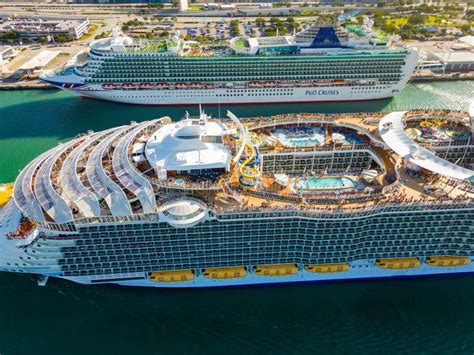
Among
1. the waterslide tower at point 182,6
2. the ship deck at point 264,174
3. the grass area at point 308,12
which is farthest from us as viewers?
the waterslide tower at point 182,6

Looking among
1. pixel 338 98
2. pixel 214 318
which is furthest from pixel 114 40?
pixel 214 318

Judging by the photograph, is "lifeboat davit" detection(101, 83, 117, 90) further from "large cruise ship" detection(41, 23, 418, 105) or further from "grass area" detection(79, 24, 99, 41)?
"grass area" detection(79, 24, 99, 41)

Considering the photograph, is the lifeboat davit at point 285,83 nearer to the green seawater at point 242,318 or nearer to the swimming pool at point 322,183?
the swimming pool at point 322,183

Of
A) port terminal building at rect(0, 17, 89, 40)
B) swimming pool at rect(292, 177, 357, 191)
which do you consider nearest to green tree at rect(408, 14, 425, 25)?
port terminal building at rect(0, 17, 89, 40)

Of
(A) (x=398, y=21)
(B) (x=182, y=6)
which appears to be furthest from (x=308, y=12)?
(B) (x=182, y=6)

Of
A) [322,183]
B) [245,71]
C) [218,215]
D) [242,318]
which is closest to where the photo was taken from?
[218,215]

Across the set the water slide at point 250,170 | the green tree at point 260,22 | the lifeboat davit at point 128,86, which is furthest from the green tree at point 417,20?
the water slide at point 250,170

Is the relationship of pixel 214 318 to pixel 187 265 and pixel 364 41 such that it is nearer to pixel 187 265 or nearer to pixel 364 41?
pixel 187 265

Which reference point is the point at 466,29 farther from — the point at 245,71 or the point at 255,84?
→ the point at 245,71
